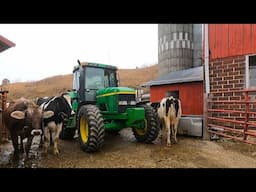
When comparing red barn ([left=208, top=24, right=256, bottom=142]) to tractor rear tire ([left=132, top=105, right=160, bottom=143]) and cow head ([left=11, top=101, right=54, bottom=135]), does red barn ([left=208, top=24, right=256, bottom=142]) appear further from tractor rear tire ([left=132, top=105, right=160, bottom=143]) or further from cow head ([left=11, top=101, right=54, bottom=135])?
cow head ([left=11, top=101, right=54, bottom=135])

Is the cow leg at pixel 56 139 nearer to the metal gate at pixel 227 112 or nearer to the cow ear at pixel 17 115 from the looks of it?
the cow ear at pixel 17 115

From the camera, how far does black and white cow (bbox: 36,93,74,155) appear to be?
5.16 meters

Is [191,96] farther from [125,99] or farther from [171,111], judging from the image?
[125,99]

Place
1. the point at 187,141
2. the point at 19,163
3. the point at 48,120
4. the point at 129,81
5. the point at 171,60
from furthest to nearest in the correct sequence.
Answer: the point at 129,81 → the point at 171,60 → the point at 187,141 → the point at 48,120 → the point at 19,163

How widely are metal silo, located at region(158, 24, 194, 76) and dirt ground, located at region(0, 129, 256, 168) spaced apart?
8.92 m

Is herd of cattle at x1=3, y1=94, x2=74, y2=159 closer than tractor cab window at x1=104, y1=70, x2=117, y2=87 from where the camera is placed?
Yes

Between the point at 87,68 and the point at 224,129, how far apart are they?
11.9 ft

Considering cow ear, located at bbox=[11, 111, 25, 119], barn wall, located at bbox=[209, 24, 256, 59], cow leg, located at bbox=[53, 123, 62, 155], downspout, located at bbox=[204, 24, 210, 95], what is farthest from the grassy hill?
cow ear, located at bbox=[11, 111, 25, 119]

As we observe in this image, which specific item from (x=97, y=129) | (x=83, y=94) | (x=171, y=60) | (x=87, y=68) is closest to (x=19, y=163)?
(x=97, y=129)

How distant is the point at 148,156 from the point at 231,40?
12.5 ft

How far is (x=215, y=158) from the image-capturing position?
447cm

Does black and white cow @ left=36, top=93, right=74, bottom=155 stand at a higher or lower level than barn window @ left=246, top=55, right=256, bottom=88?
lower

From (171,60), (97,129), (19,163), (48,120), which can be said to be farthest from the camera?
(171,60)

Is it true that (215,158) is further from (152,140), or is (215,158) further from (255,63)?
(255,63)
